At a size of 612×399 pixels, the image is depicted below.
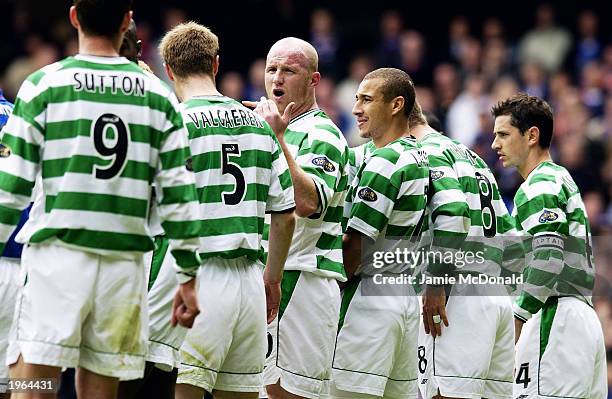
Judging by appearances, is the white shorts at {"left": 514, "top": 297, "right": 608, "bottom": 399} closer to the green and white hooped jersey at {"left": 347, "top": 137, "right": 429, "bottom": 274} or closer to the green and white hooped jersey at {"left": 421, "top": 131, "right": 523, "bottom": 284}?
the green and white hooped jersey at {"left": 421, "top": 131, "right": 523, "bottom": 284}

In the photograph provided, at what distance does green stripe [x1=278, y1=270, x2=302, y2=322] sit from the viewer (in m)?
7.17

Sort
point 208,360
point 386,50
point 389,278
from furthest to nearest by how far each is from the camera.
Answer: point 386,50
point 389,278
point 208,360

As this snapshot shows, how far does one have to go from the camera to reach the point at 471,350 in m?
7.88

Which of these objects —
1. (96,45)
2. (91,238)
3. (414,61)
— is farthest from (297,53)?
(414,61)

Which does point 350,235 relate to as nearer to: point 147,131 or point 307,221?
point 307,221

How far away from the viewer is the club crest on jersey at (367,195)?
7.43 meters

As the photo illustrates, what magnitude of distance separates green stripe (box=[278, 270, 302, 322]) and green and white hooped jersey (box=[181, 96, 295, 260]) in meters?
0.79

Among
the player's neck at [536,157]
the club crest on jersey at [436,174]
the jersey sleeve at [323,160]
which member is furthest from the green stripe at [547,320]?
the jersey sleeve at [323,160]

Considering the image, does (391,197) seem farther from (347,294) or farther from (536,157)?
(536,157)

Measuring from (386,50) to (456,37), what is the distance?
118 centimetres

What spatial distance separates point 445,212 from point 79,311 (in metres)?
3.29

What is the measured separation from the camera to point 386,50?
1688 centimetres

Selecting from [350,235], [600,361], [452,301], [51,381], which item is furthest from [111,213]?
[600,361]

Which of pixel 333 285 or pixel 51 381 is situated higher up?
pixel 333 285
